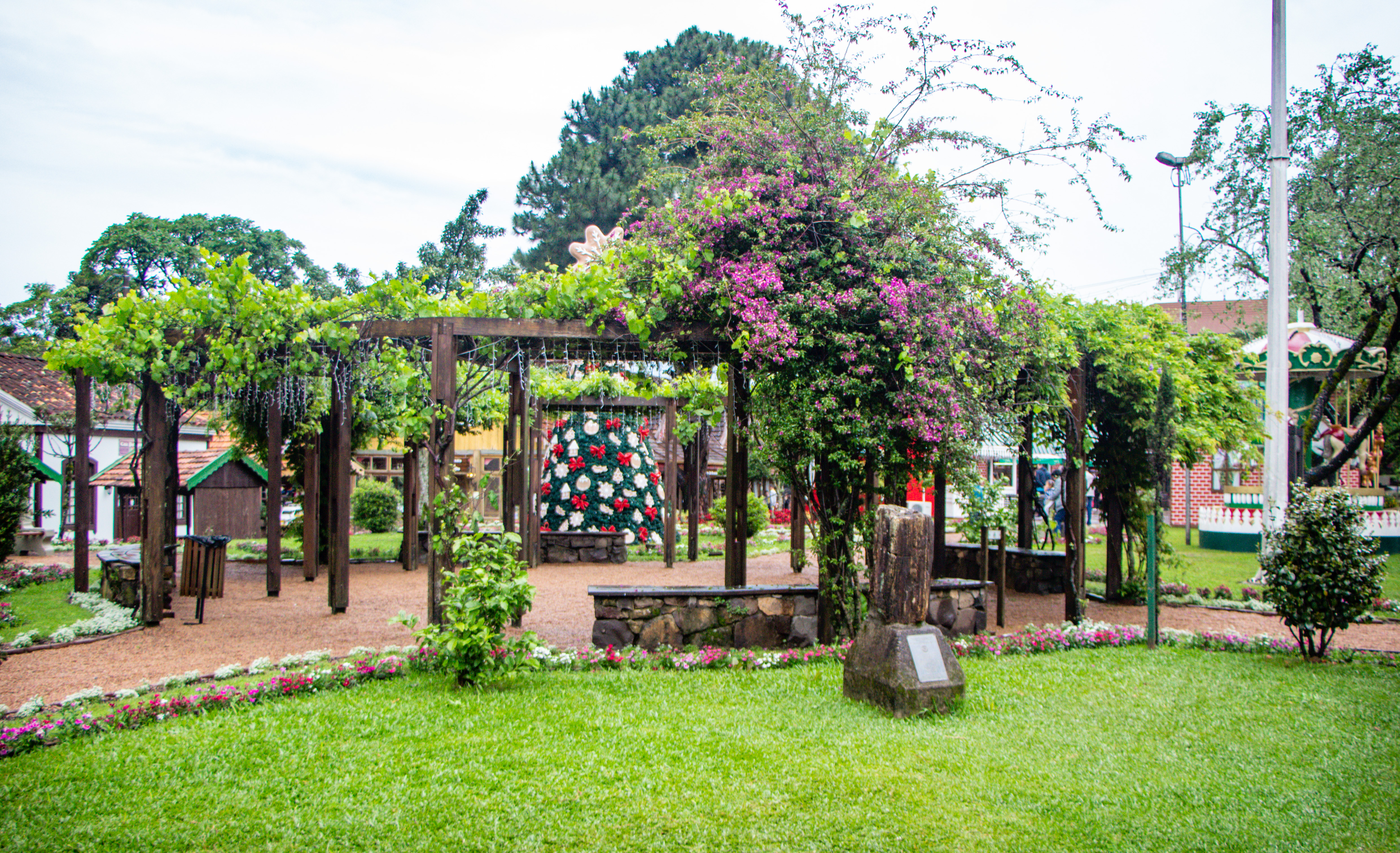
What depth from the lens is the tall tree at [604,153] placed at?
2717 centimetres

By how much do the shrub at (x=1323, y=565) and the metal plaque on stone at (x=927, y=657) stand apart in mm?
3346

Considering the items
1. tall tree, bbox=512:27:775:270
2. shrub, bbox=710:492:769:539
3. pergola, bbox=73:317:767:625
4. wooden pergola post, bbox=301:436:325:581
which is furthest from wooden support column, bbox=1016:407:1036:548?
tall tree, bbox=512:27:775:270

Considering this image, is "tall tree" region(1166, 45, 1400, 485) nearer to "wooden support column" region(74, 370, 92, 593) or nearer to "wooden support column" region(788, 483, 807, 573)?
"wooden support column" region(788, 483, 807, 573)

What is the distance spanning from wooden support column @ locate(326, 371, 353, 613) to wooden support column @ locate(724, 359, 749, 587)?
3.81 meters

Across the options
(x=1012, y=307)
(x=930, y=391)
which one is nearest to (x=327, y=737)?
(x=930, y=391)

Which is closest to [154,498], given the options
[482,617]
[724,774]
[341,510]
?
[341,510]

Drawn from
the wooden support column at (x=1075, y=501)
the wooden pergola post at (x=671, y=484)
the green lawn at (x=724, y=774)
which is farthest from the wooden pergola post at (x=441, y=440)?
the wooden pergola post at (x=671, y=484)

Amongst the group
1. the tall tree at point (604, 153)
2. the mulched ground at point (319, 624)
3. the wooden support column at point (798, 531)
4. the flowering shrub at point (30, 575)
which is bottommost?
the flowering shrub at point (30, 575)

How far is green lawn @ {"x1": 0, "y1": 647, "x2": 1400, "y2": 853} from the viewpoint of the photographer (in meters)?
3.62

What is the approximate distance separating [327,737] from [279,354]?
16.4 ft

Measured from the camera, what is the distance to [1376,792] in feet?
13.6

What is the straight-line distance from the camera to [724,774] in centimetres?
429

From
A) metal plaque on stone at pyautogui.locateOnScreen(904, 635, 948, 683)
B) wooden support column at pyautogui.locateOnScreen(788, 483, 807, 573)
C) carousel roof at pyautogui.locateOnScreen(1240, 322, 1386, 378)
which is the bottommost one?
metal plaque on stone at pyautogui.locateOnScreen(904, 635, 948, 683)

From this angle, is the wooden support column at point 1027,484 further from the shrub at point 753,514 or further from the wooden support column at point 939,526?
the shrub at point 753,514
